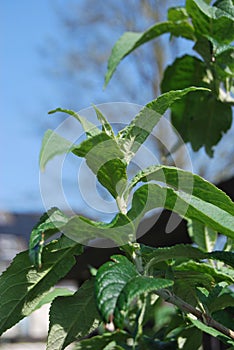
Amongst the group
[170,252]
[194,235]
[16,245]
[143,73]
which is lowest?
[16,245]

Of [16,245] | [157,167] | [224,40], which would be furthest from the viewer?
[16,245]

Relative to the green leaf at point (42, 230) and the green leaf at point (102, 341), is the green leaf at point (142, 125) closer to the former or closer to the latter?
the green leaf at point (42, 230)

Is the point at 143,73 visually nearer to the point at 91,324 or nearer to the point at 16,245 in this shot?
the point at 16,245

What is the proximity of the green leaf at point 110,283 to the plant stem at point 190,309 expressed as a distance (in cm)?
7

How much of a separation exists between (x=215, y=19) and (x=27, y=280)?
0.39 m

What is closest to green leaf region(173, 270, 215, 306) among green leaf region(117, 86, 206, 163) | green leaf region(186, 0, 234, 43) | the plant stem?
the plant stem

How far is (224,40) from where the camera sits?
2.42 ft

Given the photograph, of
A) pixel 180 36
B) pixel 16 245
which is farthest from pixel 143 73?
pixel 180 36

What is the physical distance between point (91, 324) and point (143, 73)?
6.28 m

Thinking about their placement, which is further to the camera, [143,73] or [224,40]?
[143,73]

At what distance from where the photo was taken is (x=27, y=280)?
0.53 meters

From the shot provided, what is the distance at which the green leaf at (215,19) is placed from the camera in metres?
0.73

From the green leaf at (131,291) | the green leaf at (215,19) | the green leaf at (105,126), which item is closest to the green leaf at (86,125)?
the green leaf at (105,126)

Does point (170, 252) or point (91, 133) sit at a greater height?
point (91, 133)
